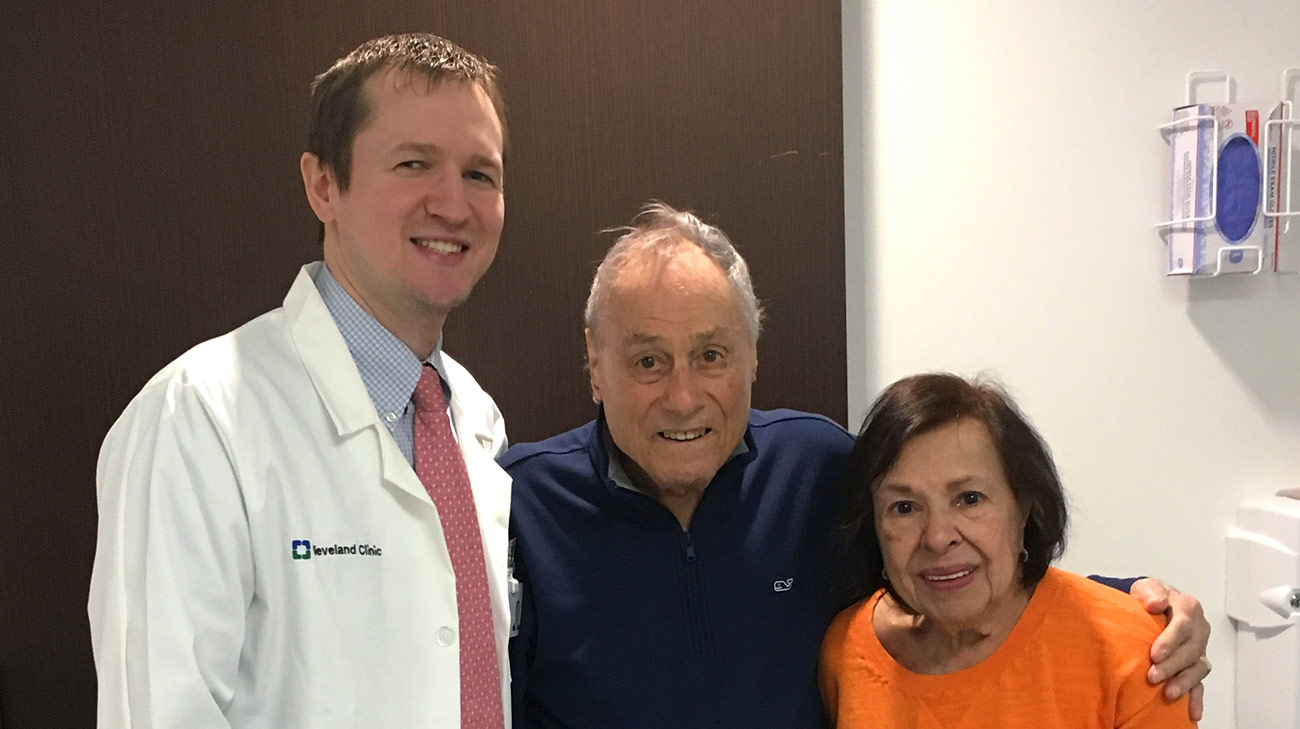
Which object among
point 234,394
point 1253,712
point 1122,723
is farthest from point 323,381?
point 1253,712

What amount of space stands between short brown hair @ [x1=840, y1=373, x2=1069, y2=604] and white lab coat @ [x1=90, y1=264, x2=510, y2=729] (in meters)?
0.55

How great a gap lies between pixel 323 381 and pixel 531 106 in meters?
0.80

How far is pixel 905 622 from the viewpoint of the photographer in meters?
1.40

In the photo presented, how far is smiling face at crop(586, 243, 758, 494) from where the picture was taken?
1345 millimetres

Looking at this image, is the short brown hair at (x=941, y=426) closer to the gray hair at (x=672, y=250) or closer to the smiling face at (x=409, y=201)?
the gray hair at (x=672, y=250)

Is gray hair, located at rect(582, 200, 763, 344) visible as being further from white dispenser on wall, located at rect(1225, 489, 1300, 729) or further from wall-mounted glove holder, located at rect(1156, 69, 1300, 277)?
white dispenser on wall, located at rect(1225, 489, 1300, 729)

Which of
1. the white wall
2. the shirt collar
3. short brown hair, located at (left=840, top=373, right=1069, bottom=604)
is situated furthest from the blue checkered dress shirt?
the white wall

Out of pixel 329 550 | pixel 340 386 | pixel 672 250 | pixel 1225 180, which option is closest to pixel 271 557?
pixel 329 550

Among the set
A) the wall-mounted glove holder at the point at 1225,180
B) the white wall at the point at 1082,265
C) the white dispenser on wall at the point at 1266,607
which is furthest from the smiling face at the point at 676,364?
the white dispenser on wall at the point at 1266,607

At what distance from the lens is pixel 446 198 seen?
123 cm

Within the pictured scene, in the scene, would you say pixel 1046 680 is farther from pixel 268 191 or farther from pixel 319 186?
pixel 268 191

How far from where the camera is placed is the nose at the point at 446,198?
4.01 ft

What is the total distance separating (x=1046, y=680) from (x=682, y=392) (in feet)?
2.10

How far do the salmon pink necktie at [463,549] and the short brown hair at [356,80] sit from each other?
0.34 m
